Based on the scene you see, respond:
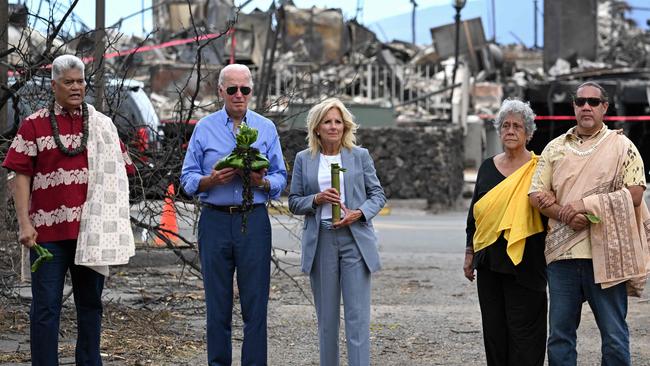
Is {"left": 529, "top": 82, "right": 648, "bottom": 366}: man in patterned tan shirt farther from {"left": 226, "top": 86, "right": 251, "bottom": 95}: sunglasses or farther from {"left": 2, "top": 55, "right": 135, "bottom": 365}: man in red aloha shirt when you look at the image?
{"left": 2, "top": 55, "right": 135, "bottom": 365}: man in red aloha shirt

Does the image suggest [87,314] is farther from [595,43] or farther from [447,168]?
[595,43]

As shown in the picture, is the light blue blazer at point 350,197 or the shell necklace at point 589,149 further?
the light blue blazer at point 350,197

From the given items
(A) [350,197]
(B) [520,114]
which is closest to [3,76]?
(A) [350,197]

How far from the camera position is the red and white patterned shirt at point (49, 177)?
632 cm

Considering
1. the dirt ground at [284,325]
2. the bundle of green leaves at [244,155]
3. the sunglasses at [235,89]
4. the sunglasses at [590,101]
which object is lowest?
the dirt ground at [284,325]

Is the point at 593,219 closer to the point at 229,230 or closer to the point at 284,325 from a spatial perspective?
the point at 229,230

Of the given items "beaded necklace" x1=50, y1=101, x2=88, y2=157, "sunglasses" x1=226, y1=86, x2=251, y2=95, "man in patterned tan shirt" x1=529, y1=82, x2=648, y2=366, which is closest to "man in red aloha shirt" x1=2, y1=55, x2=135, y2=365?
"beaded necklace" x1=50, y1=101, x2=88, y2=157

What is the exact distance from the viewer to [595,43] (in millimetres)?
33219

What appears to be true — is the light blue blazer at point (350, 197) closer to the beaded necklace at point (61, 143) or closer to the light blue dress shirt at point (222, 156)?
the light blue dress shirt at point (222, 156)

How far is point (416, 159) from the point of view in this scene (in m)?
22.1

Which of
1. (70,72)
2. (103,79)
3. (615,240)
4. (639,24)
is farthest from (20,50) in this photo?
(639,24)

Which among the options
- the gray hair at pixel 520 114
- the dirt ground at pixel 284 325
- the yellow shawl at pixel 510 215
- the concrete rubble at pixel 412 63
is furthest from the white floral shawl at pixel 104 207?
the concrete rubble at pixel 412 63

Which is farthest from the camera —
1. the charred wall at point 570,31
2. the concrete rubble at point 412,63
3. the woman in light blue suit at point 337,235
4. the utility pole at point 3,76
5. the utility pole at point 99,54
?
the charred wall at point 570,31

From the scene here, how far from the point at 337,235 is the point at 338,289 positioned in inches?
12.4
